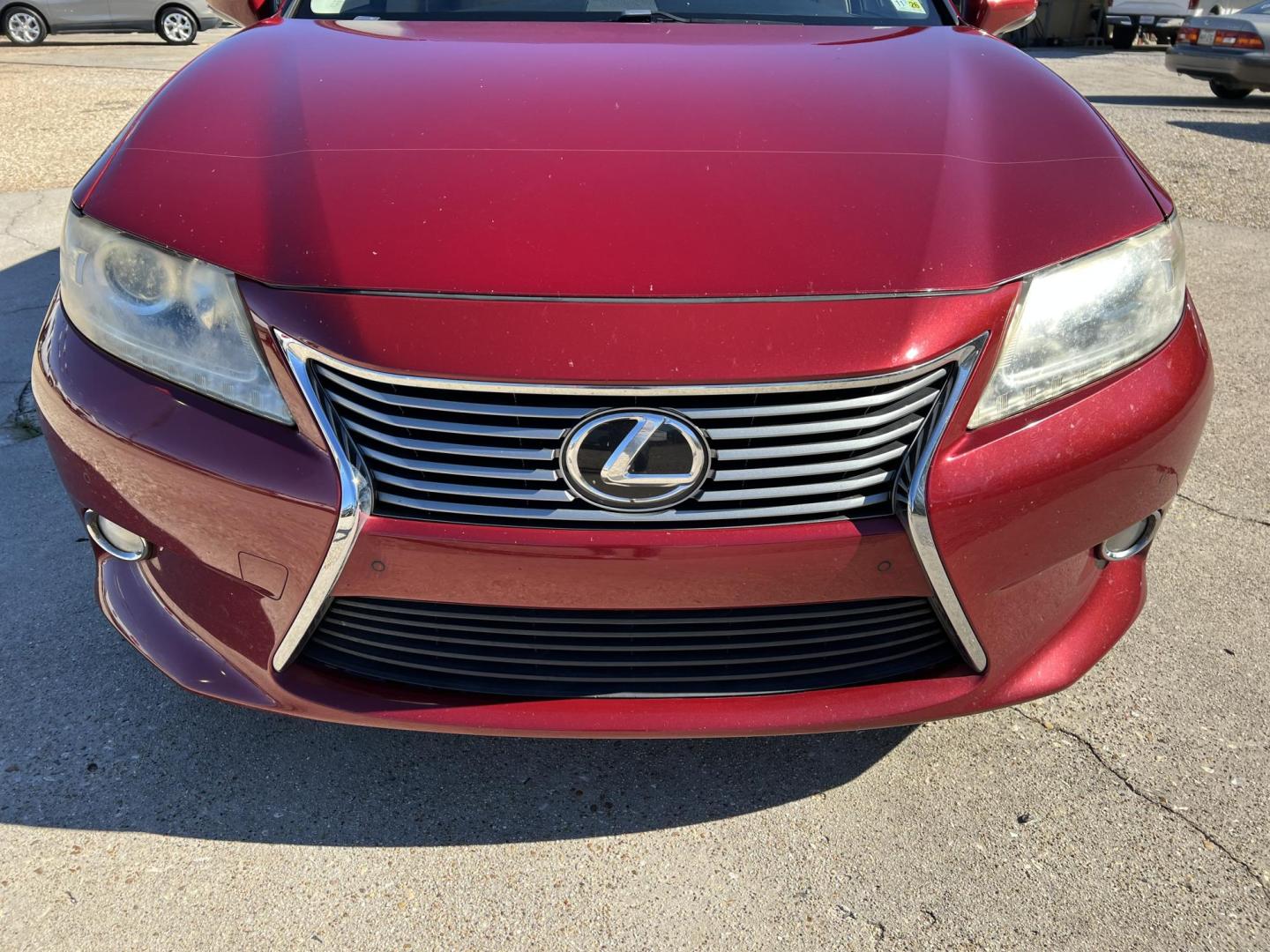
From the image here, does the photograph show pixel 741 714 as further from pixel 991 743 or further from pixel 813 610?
pixel 991 743

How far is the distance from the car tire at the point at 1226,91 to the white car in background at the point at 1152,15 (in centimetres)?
518

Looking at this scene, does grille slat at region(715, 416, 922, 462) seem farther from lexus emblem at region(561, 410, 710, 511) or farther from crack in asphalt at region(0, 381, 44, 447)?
crack in asphalt at region(0, 381, 44, 447)

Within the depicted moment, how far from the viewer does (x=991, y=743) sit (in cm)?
217

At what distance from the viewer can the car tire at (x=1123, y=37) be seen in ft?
59.6

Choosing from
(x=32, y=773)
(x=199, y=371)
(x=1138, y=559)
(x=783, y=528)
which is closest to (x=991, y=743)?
(x=1138, y=559)

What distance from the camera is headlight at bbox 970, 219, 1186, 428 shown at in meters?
1.67

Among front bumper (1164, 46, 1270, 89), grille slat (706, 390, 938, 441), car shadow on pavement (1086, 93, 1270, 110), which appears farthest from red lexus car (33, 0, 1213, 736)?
front bumper (1164, 46, 1270, 89)

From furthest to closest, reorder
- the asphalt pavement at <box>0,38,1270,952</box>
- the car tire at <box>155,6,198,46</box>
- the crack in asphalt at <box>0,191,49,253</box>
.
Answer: the car tire at <box>155,6,198,46</box> → the crack in asphalt at <box>0,191,49,253</box> → the asphalt pavement at <box>0,38,1270,952</box>

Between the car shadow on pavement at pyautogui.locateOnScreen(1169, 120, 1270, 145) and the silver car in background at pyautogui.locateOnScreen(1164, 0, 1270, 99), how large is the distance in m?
1.70

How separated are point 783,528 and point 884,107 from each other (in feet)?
2.96

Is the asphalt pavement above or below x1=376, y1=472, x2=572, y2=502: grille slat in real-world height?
below

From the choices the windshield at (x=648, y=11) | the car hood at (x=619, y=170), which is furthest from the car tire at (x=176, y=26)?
the car hood at (x=619, y=170)

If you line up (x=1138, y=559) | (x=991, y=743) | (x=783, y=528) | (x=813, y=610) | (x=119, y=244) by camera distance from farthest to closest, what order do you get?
(x=991, y=743)
(x=1138, y=559)
(x=119, y=244)
(x=813, y=610)
(x=783, y=528)

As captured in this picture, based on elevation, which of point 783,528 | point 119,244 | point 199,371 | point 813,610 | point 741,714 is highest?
point 119,244
